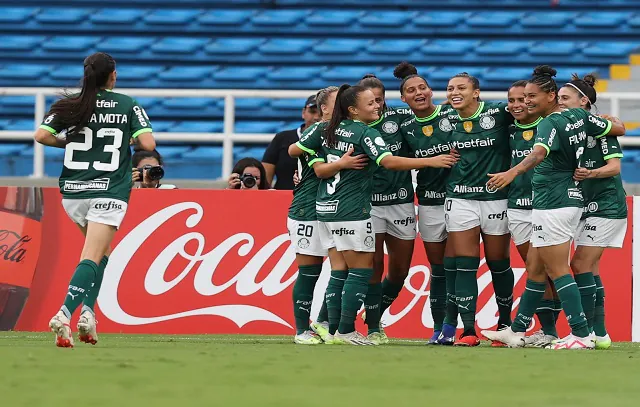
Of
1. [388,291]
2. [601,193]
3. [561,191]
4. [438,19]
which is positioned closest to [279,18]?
[438,19]

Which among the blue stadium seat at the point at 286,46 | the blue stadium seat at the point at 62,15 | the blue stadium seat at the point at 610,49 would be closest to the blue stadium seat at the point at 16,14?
the blue stadium seat at the point at 62,15

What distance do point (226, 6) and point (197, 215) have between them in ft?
28.4

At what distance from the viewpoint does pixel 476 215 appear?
8.12 meters

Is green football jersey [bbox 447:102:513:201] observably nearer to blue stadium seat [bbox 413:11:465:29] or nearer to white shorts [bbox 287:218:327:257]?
white shorts [bbox 287:218:327:257]

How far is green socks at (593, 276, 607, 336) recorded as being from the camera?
8.14 m

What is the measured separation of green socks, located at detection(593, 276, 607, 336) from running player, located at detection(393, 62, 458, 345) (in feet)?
3.12

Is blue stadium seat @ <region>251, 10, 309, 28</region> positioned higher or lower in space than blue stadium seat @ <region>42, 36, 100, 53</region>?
higher

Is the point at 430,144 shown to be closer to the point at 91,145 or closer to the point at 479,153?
the point at 479,153

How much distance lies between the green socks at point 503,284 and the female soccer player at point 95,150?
2.65m

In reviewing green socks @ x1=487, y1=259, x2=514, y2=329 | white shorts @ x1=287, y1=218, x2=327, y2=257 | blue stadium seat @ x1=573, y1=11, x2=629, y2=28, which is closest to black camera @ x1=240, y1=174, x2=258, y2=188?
white shorts @ x1=287, y1=218, x2=327, y2=257

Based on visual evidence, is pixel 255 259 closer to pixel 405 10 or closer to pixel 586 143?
pixel 586 143

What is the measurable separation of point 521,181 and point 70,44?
35.6 ft

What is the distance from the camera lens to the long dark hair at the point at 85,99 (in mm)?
7125

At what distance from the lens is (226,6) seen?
18297mm
